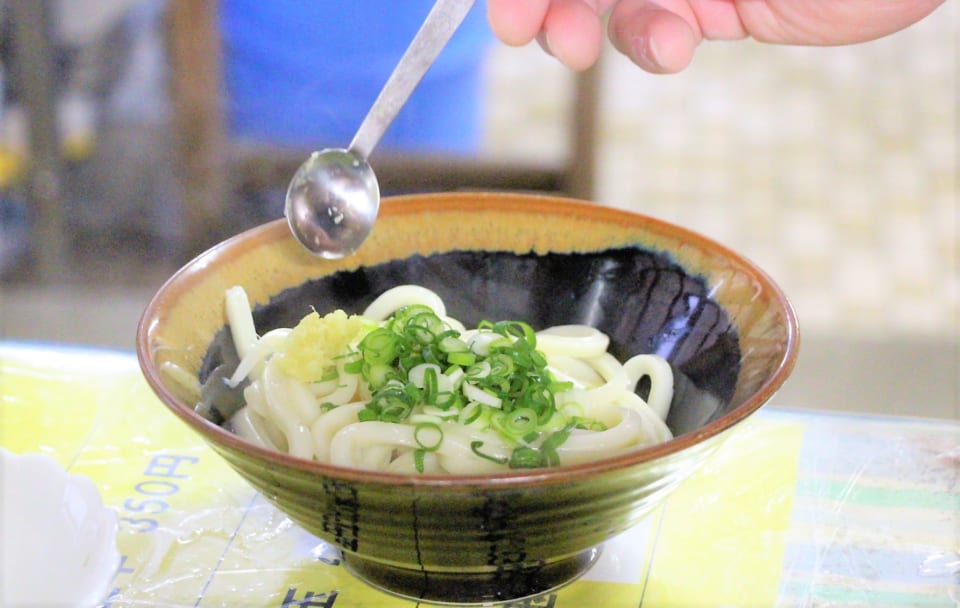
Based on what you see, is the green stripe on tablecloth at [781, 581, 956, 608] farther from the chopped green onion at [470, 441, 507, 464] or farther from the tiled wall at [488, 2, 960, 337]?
the tiled wall at [488, 2, 960, 337]

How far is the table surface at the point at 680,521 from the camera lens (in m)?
0.93

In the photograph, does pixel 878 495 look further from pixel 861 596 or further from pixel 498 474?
pixel 498 474

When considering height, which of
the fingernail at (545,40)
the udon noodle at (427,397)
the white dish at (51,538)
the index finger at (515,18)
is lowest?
the white dish at (51,538)

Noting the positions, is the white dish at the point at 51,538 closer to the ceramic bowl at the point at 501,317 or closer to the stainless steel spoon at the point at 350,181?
the ceramic bowl at the point at 501,317

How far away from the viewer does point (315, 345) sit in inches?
38.7

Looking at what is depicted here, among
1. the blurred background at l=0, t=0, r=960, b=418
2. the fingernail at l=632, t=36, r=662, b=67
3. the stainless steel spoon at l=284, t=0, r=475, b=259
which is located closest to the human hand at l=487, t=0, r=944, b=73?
the fingernail at l=632, t=36, r=662, b=67

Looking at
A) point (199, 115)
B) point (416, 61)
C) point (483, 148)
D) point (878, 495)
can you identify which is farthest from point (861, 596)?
point (199, 115)

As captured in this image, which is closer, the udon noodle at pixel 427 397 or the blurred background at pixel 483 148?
the udon noodle at pixel 427 397

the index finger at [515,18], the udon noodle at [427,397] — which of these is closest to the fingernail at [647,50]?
the index finger at [515,18]

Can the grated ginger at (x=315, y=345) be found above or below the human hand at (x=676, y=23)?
below

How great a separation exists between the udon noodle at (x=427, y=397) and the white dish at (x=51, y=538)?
0.15 metres

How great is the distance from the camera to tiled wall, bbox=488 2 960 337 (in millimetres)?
3234

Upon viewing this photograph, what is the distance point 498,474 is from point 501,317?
0.44 metres

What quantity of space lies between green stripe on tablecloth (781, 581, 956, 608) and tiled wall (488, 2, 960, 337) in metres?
2.11
